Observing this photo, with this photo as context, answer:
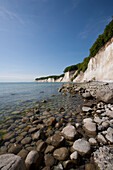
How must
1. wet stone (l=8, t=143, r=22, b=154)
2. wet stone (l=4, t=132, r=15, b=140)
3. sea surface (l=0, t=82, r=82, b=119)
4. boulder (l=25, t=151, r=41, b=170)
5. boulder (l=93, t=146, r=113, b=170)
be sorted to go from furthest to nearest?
sea surface (l=0, t=82, r=82, b=119), wet stone (l=4, t=132, r=15, b=140), wet stone (l=8, t=143, r=22, b=154), boulder (l=25, t=151, r=41, b=170), boulder (l=93, t=146, r=113, b=170)

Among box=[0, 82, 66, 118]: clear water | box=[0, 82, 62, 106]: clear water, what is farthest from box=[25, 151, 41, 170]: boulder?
box=[0, 82, 62, 106]: clear water

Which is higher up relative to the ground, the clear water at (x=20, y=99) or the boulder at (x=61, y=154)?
the boulder at (x=61, y=154)

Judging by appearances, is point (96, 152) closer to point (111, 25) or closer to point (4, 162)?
point (4, 162)

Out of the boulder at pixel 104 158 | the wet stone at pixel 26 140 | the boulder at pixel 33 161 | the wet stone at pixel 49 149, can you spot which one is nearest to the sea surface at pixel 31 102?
the wet stone at pixel 26 140

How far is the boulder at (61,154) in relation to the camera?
1.90 m

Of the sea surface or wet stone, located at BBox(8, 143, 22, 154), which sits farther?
the sea surface

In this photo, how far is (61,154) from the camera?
6.46ft

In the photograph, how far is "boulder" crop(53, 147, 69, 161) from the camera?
1896 mm

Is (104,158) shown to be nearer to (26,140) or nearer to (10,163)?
(10,163)

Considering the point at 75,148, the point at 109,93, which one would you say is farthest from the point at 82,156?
the point at 109,93

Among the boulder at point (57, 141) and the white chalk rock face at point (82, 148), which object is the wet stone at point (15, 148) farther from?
the white chalk rock face at point (82, 148)

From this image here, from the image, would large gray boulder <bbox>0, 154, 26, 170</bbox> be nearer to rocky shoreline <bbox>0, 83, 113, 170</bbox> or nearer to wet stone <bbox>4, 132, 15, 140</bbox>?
rocky shoreline <bbox>0, 83, 113, 170</bbox>

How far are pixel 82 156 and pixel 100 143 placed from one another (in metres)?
0.77

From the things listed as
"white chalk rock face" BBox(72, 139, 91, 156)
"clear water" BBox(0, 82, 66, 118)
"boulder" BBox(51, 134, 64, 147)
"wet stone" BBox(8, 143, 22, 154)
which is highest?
"white chalk rock face" BBox(72, 139, 91, 156)
